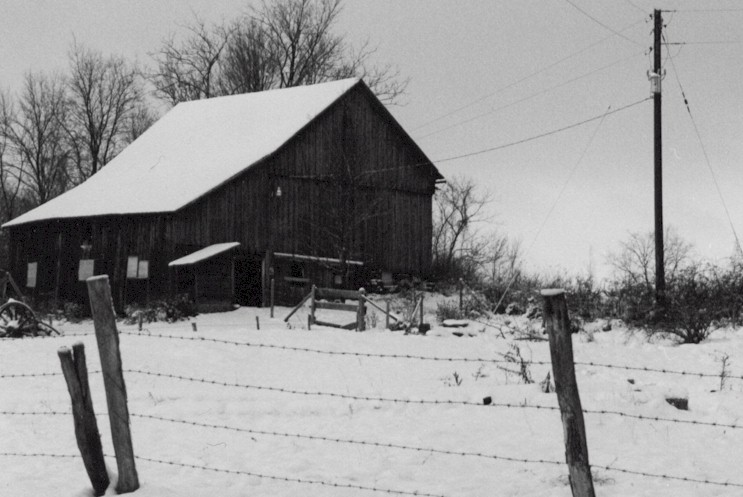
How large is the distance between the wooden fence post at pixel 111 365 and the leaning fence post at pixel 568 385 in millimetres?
A: 2993

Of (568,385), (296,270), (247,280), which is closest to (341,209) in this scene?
(296,270)

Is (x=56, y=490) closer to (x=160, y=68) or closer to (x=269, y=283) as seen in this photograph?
(x=269, y=283)

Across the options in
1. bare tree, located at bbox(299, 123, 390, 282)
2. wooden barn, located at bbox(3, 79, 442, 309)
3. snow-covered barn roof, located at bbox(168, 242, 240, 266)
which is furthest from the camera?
bare tree, located at bbox(299, 123, 390, 282)

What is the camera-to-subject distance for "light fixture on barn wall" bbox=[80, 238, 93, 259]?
29.7 metres

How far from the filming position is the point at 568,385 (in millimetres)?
5051

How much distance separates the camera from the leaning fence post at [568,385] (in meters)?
5.03

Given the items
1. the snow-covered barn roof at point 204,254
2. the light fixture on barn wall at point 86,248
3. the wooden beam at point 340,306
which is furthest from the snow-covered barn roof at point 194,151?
the wooden beam at point 340,306

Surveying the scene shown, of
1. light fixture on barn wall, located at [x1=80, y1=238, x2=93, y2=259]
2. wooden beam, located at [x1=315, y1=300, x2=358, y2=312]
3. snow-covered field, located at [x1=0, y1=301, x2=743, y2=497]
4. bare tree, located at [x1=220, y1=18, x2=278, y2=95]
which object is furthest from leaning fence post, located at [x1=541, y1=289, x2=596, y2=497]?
bare tree, located at [x1=220, y1=18, x2=278, y2=95]

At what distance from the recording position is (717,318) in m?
17.0

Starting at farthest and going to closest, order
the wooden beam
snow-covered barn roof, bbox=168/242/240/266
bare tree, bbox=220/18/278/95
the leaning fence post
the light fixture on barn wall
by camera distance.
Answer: bare tree, bbox=220/18/278/95
the light fixture on barn wall
snow-covered barn roof, bbox=168/242/240/266
the wooden beam
the leaning fence post

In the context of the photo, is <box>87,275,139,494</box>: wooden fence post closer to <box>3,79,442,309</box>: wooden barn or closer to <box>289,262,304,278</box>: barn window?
<box>3,79,442,309</box>: wooden barn

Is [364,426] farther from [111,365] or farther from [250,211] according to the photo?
[250,211]

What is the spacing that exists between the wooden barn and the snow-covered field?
12709 mm

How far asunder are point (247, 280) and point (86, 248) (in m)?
5.88
